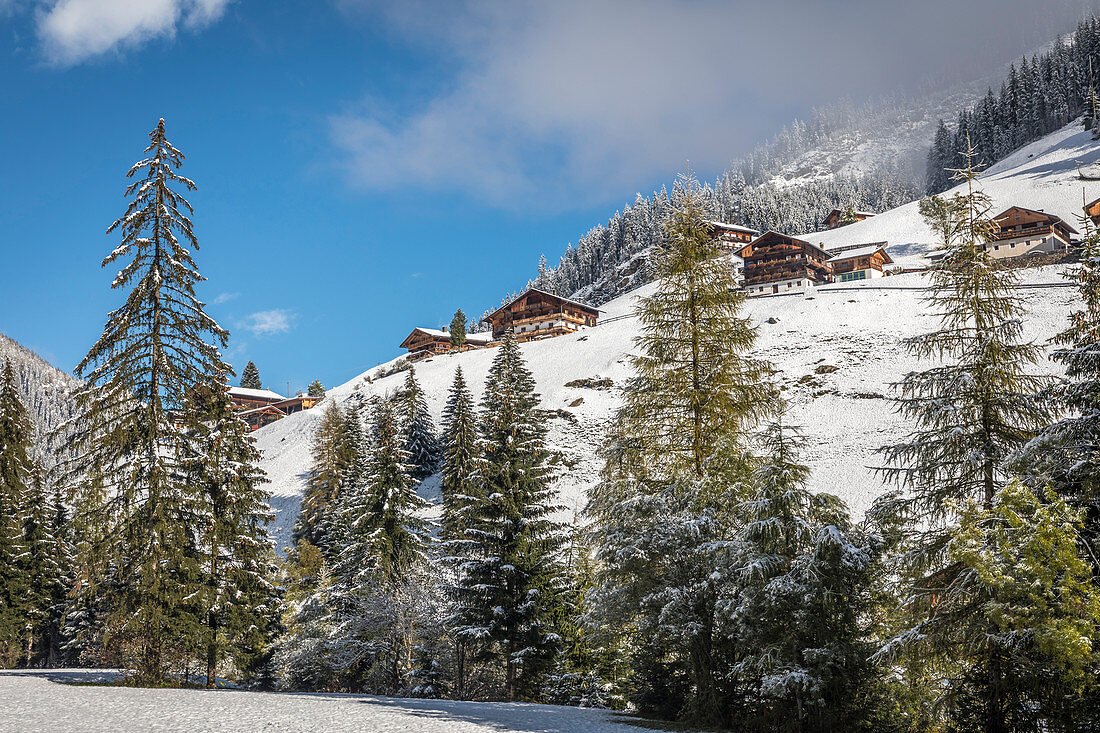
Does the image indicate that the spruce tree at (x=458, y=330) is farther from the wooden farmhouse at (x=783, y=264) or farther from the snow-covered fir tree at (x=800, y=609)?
the snow-covered fir tree at (x=800, y=609)

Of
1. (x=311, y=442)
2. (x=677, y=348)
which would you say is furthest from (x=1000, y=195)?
(x=677, y=348)

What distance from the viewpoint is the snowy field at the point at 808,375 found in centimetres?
4988

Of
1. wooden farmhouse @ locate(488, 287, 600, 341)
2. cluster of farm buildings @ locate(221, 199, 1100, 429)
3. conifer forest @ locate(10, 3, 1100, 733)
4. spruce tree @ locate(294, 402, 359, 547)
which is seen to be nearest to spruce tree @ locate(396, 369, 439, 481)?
spruce tree @ locate(294, 402, 359, 547)

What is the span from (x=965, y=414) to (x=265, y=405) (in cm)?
11948

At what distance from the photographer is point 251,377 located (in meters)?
146

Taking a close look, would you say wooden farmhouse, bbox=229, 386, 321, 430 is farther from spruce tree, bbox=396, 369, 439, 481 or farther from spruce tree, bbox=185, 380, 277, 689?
spruce tree, bbox=185, 380, 277, 689

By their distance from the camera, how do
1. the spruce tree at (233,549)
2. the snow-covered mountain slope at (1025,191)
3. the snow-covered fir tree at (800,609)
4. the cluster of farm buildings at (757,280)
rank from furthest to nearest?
1. the snow-covered mountain slope at (1025,191)
2. the cluster of farm buildings at (757,280)
3. the spruce tree at (233,549)
4. the snow-covered fir tree at (800,609)

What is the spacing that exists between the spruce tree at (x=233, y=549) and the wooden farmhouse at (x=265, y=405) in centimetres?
7923

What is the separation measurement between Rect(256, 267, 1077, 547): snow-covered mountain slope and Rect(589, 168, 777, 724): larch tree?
19922mm

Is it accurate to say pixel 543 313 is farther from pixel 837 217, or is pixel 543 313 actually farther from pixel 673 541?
pixel 673 541

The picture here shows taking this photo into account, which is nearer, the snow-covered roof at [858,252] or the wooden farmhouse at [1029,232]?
the wooden farmhouse at [1029,232]

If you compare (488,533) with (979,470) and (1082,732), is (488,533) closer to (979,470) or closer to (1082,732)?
(979,470)

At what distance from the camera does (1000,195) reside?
401 ft

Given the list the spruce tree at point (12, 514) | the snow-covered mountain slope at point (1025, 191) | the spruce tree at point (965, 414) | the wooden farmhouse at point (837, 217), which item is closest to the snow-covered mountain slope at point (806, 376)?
the spruce tree at point (965, 414)
